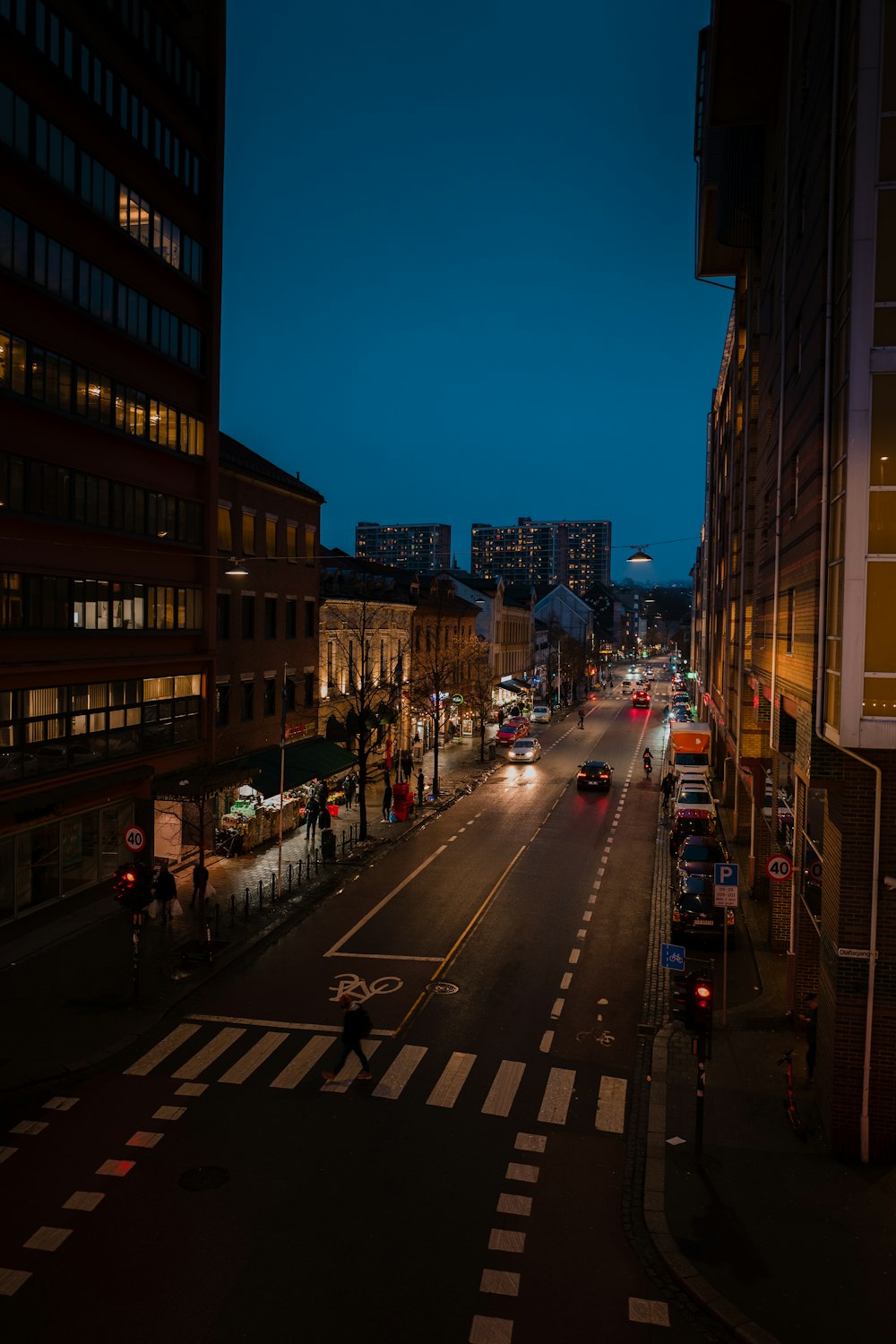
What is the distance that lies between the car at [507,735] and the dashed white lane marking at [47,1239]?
1981 inches

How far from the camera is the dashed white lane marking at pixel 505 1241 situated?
10.6 metres

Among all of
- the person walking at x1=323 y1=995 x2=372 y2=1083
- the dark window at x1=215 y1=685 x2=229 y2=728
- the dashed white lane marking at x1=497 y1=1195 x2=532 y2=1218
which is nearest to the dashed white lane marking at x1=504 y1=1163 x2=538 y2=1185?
the dashed white lane marking at x1=497 y1=1195 x2=532 y2=1218

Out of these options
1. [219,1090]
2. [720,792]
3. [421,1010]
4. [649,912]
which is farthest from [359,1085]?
[720,792]

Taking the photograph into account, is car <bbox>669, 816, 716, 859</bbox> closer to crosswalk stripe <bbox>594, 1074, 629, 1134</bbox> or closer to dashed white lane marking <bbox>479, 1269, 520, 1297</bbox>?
crosswalk stripe <bbox>594, 1074, 629, 1134</bbox>

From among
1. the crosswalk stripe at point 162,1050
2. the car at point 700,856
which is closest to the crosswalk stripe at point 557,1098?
the crosswalk stripe at point 162,1050

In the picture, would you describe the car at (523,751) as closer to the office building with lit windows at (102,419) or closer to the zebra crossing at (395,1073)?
the office building with lit windows at (102,419)

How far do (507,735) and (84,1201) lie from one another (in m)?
51.3

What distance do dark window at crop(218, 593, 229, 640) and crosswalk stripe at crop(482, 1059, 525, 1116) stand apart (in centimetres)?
1992

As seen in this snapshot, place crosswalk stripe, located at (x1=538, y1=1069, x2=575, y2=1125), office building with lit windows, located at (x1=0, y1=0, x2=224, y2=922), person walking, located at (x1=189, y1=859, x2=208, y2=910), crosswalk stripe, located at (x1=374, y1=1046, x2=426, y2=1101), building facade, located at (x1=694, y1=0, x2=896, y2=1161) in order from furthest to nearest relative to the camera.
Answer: office building with lit windows, located at (x1=0, y1=0, x2=224, y2=922) → person walking, located at (x1=189, y1=859, x2=208, y2=910) → crosswalk stripe, located at (x1=374, y1=1046, x2=426, y2=1101) → crosswalk stripe, located at (x1=538, y1=1069, x2=575, y2=1125) → building facade, located at (x1=694, y1=0, x2=896, y2=1161)

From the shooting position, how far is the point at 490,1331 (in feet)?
30.3

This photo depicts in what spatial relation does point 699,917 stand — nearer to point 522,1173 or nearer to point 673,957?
point 673,957

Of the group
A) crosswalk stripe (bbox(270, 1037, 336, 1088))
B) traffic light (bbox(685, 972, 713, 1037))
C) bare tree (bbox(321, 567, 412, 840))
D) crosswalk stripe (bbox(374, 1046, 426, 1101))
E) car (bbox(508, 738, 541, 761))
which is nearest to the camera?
traffic light (bbox(685, 972, 713, 1037))

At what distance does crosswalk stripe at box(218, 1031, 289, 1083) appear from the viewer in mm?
14906

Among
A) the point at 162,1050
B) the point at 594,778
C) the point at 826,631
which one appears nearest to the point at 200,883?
the point at 162,1050
